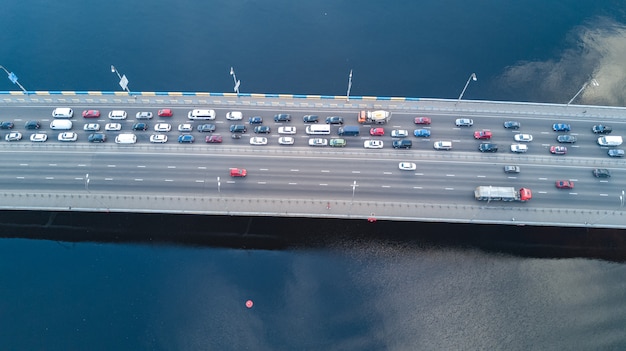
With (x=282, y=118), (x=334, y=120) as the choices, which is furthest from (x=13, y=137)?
(x=334, y=120)

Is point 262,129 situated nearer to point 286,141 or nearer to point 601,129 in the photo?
point 286,141

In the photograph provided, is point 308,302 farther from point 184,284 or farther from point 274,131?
point 274,131

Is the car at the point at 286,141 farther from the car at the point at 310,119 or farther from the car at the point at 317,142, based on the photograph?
the car at the point at 310,119

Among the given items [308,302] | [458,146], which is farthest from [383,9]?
[308,302]

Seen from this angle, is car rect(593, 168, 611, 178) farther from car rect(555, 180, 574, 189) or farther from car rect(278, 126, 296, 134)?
car rect(278, 126, 296, 134)

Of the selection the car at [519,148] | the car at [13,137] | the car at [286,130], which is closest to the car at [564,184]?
the car at [519,148]

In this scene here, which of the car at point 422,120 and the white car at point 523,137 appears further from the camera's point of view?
the car at point 422,120
